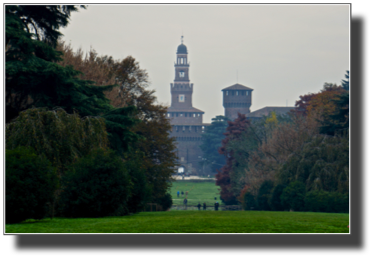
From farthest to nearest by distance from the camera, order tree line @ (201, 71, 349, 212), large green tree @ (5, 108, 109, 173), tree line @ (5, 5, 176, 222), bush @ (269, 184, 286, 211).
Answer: bush @ (269, 184, 286, 211) < tree line @ (201, 71, 349, 212) < large green tree @ (5, 108, 109, 173) < tree line @ (5, 5, 176, 222)

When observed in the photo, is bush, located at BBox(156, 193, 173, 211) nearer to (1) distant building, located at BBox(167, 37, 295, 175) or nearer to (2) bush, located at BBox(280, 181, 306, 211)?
(2) bush, located at BBox(280, 181, 306, 211)

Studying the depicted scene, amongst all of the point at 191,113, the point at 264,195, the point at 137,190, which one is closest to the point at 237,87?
the point at 191,113

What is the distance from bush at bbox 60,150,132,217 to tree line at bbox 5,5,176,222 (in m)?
0.03

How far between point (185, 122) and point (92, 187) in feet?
274

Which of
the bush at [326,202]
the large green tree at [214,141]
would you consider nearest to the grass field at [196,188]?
the large green tree at [214,141]

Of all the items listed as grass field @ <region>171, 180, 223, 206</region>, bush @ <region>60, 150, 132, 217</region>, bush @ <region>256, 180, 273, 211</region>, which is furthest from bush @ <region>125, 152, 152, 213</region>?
grass field @ <region>171, 180, 223, 206</region>

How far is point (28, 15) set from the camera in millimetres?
15898

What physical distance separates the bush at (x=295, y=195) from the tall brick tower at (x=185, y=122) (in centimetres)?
6560

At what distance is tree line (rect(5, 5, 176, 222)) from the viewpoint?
35.3ft

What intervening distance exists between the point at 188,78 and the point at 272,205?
8297 centimetres

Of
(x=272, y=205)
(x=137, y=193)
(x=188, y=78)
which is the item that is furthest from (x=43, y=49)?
(x=188, y=78)

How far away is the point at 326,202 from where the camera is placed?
20.5m
